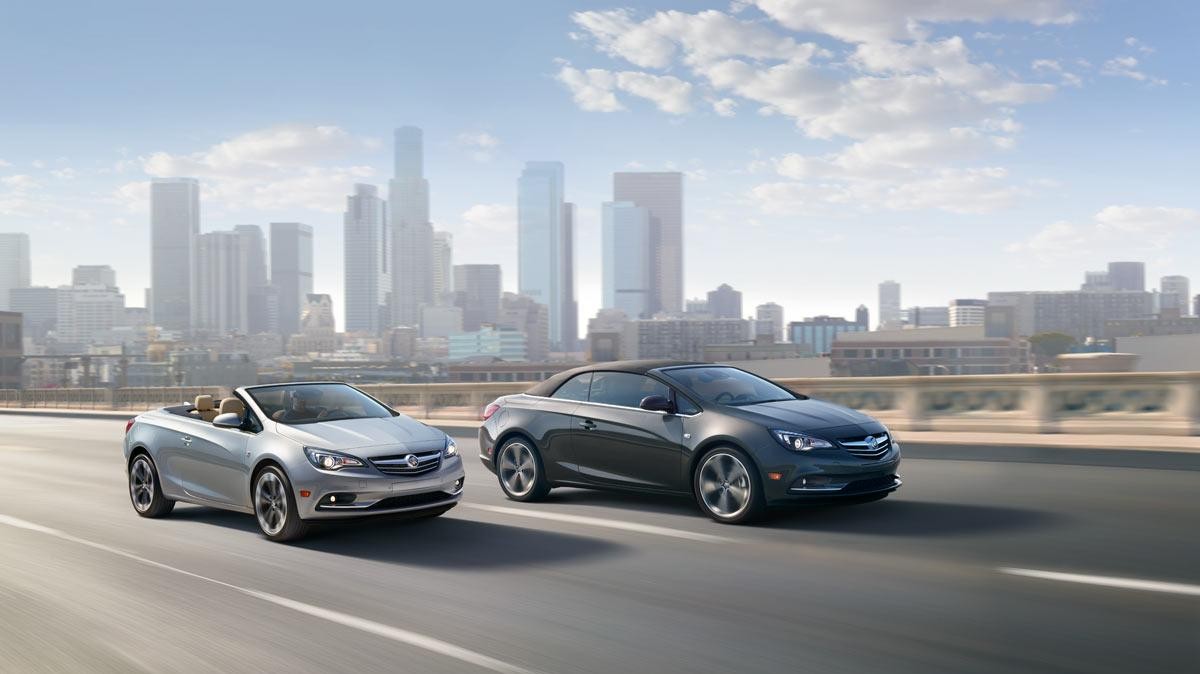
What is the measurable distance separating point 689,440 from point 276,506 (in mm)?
3634

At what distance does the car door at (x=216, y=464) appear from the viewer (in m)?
9.16

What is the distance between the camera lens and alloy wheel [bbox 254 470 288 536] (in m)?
8.67

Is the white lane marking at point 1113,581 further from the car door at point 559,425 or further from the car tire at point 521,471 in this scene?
the car tire at point 521,471

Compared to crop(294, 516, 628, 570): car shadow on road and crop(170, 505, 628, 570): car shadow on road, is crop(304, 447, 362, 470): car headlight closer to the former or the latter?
crop(170, 505, 628, 570): car shadow on road

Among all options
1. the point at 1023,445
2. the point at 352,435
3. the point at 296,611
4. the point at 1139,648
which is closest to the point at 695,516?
the point at 352,435

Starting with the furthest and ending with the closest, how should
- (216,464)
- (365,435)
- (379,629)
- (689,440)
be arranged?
(216,464) → (689,440) → (365,435) → (379,629)

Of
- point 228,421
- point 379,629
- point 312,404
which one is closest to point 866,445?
point 379,629

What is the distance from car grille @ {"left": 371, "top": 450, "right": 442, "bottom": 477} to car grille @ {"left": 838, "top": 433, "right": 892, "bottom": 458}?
347cm

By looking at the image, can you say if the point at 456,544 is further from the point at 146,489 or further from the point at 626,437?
the point at 146,489

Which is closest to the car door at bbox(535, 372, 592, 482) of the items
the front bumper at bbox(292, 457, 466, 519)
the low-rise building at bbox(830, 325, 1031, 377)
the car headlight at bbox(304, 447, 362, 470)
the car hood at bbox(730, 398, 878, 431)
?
the car hood at bbox(730, 398, 878, 431)

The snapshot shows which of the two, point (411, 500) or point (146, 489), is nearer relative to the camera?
point (411, 500)

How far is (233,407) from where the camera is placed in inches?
375

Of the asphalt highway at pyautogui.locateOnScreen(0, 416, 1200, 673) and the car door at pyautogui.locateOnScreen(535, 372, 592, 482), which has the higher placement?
the car door at pyautogui.locateOnScreen(535, 372, 592, 482)

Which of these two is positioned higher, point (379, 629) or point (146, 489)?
point (146, 489)
